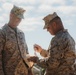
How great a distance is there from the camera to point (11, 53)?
10008 mm

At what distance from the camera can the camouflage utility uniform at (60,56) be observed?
9016 mm

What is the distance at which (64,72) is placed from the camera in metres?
9.13

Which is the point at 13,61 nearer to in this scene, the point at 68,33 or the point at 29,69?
the point at 29,69

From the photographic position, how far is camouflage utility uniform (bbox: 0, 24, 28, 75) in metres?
9.91

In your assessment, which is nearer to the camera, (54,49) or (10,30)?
(54,49)

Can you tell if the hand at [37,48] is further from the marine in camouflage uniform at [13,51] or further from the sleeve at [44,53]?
the marine in camouflage uniform at [13,51]

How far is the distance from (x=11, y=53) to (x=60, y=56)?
57.7 inches

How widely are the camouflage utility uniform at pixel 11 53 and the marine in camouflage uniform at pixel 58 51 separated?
877 millimetres

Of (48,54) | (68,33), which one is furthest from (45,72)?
(68,33)

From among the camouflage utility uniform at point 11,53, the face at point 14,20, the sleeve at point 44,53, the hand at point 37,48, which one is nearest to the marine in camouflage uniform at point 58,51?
the sleeve at point 44,53

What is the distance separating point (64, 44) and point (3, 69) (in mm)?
1713

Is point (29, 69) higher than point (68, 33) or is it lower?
lower

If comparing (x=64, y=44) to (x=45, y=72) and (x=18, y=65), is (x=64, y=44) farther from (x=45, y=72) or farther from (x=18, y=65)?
(x=18, y=65)

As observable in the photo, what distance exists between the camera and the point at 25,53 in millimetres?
10336
